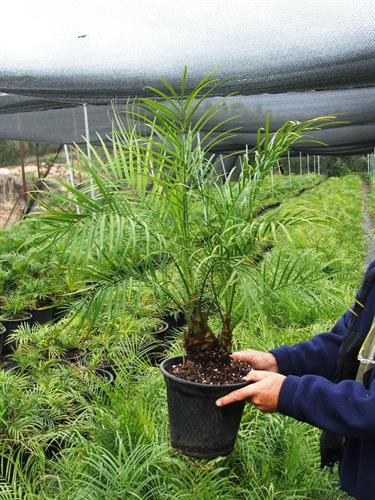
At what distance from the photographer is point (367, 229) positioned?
38.8 feet

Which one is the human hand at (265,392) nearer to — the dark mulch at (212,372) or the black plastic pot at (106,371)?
the dark mulch at (212,372)

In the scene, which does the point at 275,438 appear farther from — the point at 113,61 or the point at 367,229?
the point at 367,229

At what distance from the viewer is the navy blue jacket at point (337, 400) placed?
154 centimetres

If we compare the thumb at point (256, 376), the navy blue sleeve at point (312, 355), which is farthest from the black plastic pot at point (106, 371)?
the thumb at point (256, 376)

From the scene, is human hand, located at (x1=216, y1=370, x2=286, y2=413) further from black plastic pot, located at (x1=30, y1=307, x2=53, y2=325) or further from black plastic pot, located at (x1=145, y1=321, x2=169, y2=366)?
black plastic pot, located at (x1=30, y1=307, x2=53, y2=325)

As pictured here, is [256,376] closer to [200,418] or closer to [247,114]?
[200,418]

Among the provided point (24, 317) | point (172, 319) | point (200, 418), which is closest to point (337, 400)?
point (200, 418)

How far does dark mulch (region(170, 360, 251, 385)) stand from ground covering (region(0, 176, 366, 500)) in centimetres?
19

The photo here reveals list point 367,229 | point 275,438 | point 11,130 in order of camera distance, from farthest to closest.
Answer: point 367,229
point 11,130
point 275,438

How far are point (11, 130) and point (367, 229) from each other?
664cm

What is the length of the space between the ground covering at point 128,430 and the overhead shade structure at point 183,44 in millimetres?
1049

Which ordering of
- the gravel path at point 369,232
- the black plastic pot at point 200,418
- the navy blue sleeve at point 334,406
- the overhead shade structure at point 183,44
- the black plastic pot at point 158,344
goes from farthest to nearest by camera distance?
the gravel path at point 369,232 < the black plastic pot at point 158,344 < the overhead shade structure at point 183,44 < the black plastic pot at point 200,418 < the navy blue sleeve at point 334,406

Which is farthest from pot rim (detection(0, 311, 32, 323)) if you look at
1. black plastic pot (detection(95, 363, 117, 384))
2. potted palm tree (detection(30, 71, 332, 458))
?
potted palm tree (detection(30, 71, 332, 458))

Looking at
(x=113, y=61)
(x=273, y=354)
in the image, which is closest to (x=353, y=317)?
(x=273, y=354)
